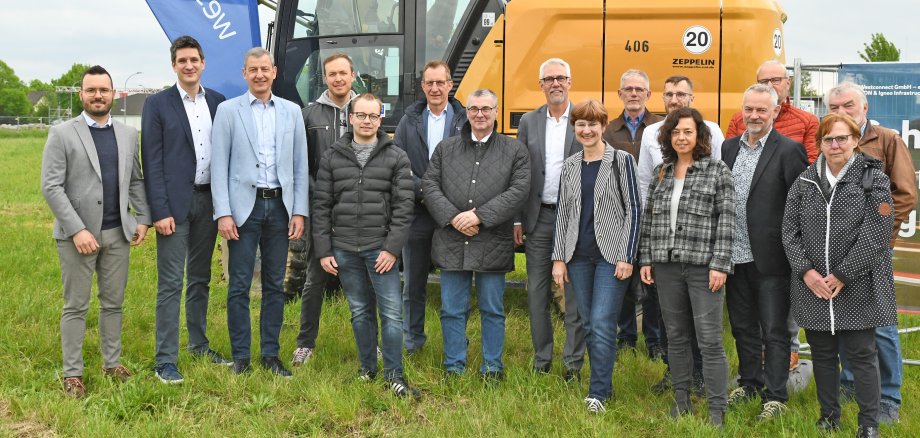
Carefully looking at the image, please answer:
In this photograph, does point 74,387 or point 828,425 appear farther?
point 74,387

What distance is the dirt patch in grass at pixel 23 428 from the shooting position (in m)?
4.09

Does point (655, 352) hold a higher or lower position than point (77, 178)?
lower

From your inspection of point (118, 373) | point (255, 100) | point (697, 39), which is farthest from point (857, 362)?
point (118, 373)

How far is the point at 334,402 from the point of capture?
4.34 meters

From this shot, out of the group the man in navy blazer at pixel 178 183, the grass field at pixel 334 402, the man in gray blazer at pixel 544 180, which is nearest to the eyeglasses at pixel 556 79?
the man in gray blazer at pixel 544 180

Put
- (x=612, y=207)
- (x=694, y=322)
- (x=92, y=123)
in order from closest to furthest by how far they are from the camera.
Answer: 1. (x=694, y=322)
2. (x=612, y=207)
3. (x=92, y=123)

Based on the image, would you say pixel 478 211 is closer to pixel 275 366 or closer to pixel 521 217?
pixel 521 217

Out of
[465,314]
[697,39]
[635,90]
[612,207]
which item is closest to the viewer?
[612,207]

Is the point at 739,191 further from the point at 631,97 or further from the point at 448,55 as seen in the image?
the point at 448,55

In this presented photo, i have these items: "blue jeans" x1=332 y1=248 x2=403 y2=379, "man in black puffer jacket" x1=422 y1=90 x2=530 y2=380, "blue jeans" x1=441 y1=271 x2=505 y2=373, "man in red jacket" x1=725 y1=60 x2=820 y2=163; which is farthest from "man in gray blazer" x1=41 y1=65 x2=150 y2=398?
"man in red jacket" x1=725 y1=60 x2=820 y2=163

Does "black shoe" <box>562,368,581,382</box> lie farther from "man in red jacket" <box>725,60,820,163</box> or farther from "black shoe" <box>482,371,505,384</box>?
A: "man in red jacket" <box>725,60,820,163</box>

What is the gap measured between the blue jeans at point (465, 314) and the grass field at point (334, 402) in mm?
124

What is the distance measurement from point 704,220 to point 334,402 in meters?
2.16

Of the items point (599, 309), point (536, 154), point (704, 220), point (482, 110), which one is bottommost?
point (599, 309)
